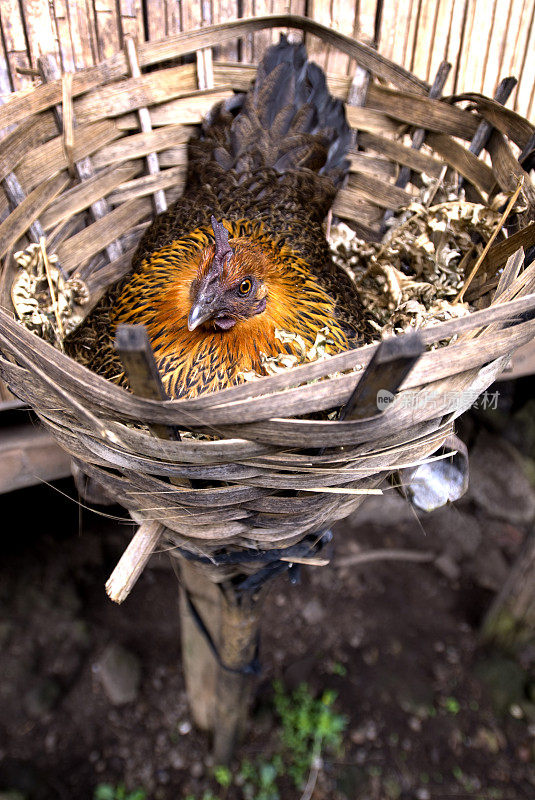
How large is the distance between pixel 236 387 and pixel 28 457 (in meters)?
0.61

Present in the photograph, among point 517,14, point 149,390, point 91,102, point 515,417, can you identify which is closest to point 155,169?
point 91,102

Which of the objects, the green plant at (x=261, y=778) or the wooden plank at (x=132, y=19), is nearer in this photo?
the wooden plank at (x=132, y=19)

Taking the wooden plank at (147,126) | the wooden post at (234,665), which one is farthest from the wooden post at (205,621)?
the wooden plank at (147,126)

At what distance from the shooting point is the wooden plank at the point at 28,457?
3.09 feet

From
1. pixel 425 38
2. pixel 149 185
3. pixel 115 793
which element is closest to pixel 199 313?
pixel 149 185

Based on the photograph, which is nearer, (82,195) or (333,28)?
(82,195)

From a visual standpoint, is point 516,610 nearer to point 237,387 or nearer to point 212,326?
point 212,326

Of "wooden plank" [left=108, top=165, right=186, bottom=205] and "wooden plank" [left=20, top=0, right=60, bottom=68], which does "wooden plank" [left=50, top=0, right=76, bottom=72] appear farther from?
"wooden plank" [left=108, top=165, right=186, bottom=205]

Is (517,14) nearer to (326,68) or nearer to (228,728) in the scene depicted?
(326,68)

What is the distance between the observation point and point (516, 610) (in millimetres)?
1676

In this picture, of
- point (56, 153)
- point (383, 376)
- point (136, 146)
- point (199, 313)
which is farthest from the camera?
point (136, 146)

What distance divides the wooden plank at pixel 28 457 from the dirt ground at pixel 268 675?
1.00 ft

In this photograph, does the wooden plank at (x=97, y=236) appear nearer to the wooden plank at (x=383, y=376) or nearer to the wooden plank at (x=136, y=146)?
the wooden plank at (x=136, y=146)

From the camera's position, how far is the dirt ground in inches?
54.4
